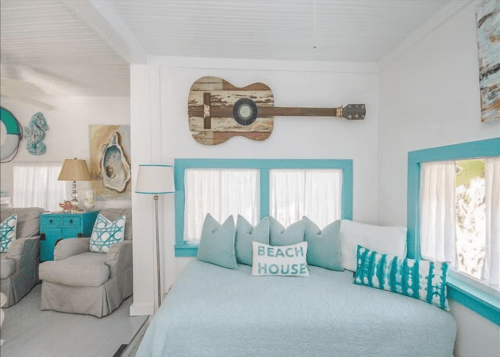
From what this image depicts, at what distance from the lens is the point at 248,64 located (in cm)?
280

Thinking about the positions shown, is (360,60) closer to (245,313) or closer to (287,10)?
(287,10)

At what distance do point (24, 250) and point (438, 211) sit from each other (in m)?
2.41

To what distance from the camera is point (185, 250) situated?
2.78 m

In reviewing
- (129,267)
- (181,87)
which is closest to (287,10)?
(181,87)

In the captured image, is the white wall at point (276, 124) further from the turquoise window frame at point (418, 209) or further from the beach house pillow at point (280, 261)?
the beach house pillow at point (280, 261)

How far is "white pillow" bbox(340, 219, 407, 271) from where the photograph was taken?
2355mm

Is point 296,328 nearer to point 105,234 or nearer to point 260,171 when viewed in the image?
point 105,234

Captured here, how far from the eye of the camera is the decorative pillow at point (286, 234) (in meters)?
2.55

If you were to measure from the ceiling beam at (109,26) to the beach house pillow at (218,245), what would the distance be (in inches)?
61.3

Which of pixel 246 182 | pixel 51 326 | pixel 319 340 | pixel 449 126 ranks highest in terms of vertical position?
pixel 449 126

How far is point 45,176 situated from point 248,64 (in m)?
2.17

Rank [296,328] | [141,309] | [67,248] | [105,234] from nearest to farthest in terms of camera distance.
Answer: [67,248] → [296,328] → [105,234] → [141,309]

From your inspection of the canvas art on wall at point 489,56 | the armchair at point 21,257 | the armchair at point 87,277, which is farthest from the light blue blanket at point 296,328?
the canvas art on wall at point 489,56

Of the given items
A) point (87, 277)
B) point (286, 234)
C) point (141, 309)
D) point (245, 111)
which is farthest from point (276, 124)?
point (141, 309)
